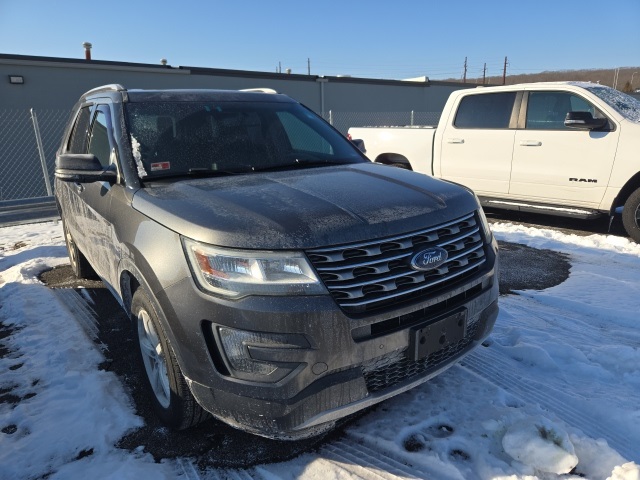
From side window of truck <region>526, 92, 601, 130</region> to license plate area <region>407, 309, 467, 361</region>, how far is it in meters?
5.19

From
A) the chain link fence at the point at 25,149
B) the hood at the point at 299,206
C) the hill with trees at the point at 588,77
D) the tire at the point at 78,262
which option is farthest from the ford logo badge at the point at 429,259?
the hill with trees at the point at 588,77

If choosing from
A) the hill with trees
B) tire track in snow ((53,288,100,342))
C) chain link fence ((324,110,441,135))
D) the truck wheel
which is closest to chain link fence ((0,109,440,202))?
tire track in snow ((53,288,100,342))

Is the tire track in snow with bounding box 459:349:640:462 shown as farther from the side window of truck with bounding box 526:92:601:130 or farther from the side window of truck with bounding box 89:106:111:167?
the side window of truck with bounding box 526:92:601:130

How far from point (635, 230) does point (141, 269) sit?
6.14 metres

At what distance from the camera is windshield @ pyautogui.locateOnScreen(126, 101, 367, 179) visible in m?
2.94

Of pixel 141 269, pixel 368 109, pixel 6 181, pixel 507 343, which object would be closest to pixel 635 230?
pixel 507 343

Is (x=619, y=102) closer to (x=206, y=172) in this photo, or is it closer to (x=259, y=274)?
(x=206, y=172)

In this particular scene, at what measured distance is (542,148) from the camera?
6.46 meters

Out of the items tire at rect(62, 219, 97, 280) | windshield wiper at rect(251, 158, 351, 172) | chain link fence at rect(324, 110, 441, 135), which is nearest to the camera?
windshield wiper at rect(251, 158, 351, 172)

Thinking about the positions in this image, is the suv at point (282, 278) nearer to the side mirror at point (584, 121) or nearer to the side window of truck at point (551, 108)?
the side mirror at point (584, 121)

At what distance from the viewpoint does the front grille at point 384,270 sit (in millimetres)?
2006

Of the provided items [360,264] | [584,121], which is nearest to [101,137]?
[360,264]

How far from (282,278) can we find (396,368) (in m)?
0.73

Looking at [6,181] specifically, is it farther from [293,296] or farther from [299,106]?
[293,296]
